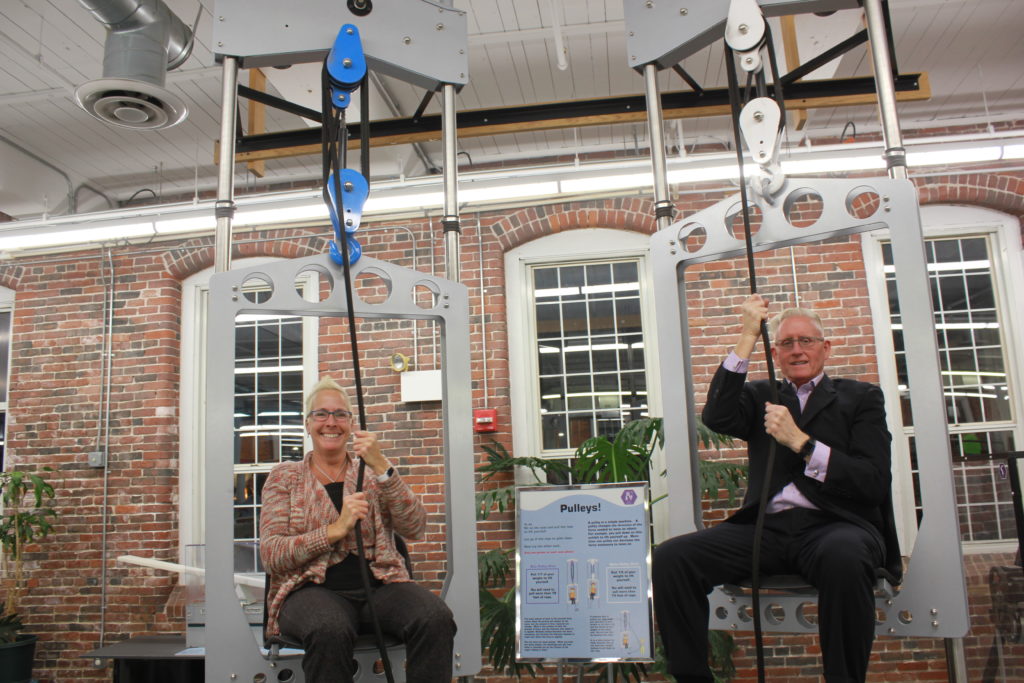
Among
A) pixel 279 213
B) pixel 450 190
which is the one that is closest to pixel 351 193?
pixel 450 190

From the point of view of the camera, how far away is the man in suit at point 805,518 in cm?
189

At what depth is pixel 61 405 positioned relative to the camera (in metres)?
5.71

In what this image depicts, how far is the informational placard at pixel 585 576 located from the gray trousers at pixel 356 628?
1.16m

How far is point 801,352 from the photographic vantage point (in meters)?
2.33

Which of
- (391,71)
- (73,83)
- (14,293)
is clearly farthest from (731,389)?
(14,293)

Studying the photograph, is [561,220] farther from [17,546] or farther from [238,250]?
[17,546]

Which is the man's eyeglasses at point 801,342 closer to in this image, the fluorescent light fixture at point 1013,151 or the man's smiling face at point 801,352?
the man's smiling face at point 801,352

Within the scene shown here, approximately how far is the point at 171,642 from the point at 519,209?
11.3 feet

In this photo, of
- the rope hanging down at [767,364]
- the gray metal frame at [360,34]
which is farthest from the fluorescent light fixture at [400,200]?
the rope hanging down at [767,364]

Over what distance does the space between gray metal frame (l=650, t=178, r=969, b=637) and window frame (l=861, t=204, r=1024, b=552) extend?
126 inches

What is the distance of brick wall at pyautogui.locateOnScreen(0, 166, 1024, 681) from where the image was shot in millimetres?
5133

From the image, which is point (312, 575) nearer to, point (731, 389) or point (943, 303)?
point (731, 389)

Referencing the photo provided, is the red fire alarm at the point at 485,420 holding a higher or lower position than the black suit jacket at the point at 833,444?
higher

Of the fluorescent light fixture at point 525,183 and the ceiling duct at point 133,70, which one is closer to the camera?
the ceiling duct at point 133,70
